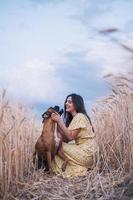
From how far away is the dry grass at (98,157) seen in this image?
5.71 meters

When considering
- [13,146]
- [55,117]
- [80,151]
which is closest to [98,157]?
[80,151]

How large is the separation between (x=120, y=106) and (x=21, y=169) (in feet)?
5.62

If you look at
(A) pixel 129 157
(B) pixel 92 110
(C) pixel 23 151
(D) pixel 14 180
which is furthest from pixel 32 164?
(B) pixel 92 110

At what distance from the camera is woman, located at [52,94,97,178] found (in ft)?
23.0

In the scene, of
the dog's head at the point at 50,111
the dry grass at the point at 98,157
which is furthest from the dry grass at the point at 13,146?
the dog's head at the point at 50,111

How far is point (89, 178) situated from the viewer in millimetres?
6453

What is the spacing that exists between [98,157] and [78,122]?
0.58 meters

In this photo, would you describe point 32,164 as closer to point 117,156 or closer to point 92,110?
point 117,156

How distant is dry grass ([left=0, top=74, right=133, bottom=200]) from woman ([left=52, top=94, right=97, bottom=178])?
15cm

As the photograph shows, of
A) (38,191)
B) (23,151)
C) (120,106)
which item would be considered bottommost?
(38,191)

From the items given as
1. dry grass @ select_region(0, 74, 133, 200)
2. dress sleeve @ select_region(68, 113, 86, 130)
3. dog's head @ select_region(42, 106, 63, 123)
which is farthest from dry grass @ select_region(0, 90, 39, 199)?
dress sleeve @ select_region(68, 113, 86, 130)

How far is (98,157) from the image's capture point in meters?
6.82

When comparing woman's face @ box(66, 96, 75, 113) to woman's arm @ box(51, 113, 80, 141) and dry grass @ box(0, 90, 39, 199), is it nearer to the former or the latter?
woman's arm @ box(51, 113, 80, 141)

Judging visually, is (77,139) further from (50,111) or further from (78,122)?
(50,111)
